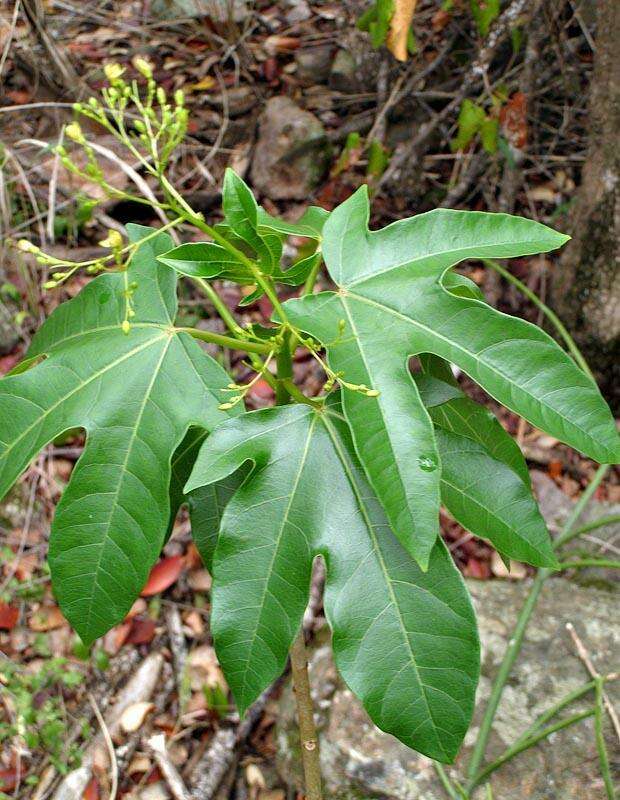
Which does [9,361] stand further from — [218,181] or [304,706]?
[304,706]

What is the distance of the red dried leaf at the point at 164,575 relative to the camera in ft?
7.18

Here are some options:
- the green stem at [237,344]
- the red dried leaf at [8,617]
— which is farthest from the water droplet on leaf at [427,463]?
the red dried leaf at [8,617]

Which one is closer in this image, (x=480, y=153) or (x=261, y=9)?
(x=480, y=153)

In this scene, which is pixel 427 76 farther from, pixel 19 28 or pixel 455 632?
pixel 455 632

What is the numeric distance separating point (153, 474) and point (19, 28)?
124 inches

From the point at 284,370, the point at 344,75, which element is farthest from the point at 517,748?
the point at 344,75

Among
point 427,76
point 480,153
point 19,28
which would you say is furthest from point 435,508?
point 19,28

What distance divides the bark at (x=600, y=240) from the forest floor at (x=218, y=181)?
231 millimetres

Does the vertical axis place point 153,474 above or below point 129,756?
above

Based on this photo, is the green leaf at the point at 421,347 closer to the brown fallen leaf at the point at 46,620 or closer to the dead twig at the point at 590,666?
the dead twig at the point at 590,666

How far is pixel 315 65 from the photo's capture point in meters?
3.30

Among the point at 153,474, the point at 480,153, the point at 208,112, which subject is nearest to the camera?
the point at 153,474

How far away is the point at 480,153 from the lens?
269 cm

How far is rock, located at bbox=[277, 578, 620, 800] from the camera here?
1.62 m
